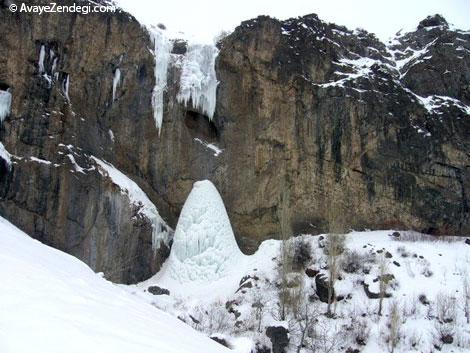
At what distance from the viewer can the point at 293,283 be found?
23406mm

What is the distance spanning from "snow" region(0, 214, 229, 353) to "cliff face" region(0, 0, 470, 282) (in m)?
20.0

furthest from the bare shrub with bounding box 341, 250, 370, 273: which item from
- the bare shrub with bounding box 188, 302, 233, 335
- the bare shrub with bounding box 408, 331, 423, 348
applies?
the bare shrub with bounding box 188, 302, 233, 335

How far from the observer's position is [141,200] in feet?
88.0

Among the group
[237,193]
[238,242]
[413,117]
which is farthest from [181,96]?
[413,117]

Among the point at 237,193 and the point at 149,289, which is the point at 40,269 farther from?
the point at 237,193

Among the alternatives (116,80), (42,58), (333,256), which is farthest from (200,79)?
(333,256)

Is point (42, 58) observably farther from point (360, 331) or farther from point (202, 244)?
point (360, 331)

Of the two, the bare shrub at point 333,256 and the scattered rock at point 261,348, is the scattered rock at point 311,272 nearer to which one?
the bare shrub at point 333,256

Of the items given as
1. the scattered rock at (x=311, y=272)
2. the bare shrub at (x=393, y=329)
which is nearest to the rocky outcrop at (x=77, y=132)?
the scattered rock at (x=311, y=272)

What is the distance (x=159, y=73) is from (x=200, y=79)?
2181mm

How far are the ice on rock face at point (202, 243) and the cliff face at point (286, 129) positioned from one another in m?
1.36

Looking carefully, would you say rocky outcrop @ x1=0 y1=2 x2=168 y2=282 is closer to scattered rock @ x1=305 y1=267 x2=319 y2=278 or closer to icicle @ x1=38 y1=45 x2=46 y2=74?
icicle @ x1=38 y1=45 x2=46 y2=74

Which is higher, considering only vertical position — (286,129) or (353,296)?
(286,129)

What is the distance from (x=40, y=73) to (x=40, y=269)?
21226mm
